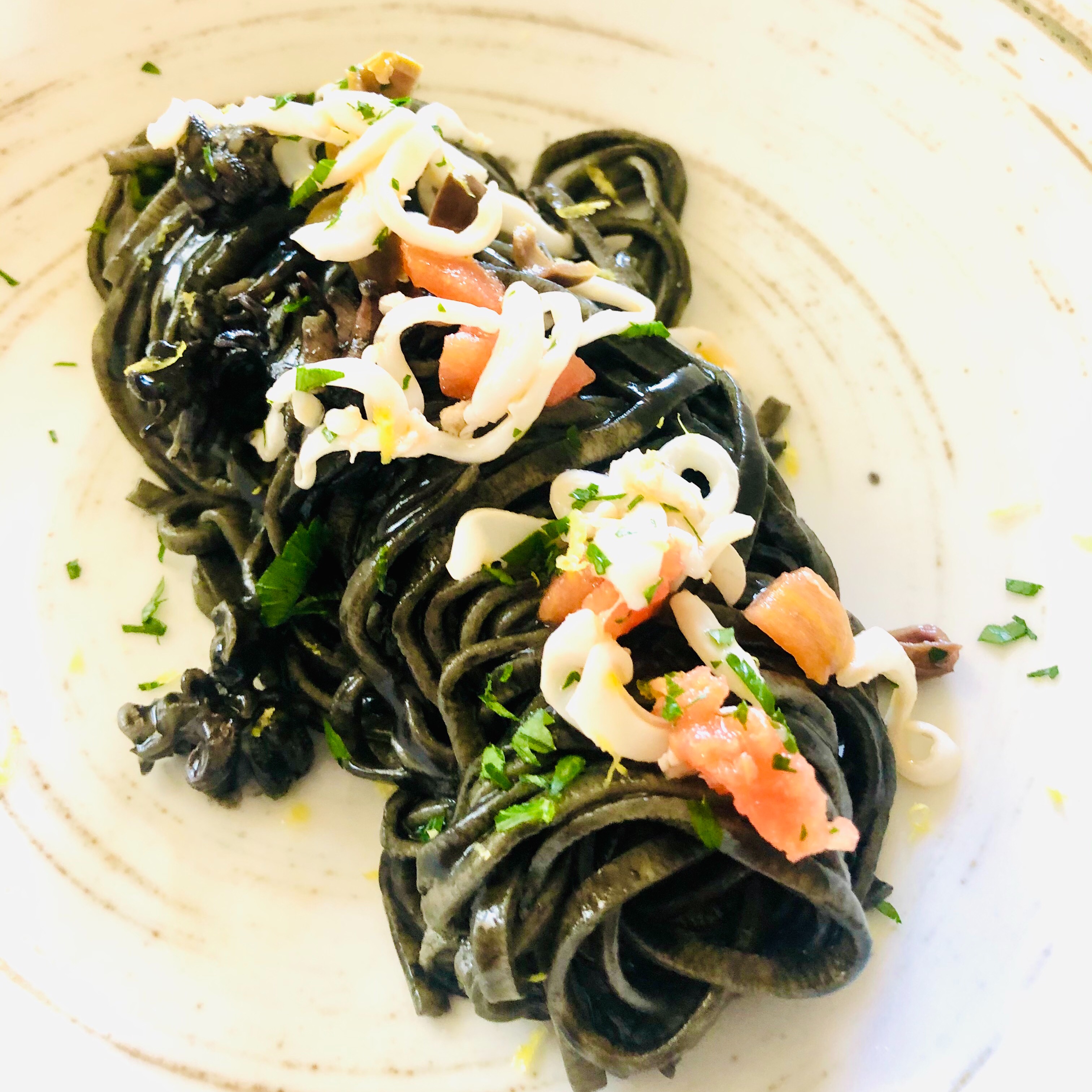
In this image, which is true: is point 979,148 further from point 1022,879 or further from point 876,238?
point 1022,879

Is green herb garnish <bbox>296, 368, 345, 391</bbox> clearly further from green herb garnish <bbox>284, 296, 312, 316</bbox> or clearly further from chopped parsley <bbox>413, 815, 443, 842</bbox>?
chopped parsley <bbox>413, 815, 443, 842</bbox>

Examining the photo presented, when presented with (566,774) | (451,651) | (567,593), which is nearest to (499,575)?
(567,593)

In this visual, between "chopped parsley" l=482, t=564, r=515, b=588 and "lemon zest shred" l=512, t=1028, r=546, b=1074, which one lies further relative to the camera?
"lemon zest shred" l=512, t=1028, r=546, b=1074

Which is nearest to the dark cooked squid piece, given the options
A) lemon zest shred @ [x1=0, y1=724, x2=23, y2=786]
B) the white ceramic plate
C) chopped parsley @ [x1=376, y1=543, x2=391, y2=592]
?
chopped parsley @ [x1=376, y1=543, x2=391, y2=592]

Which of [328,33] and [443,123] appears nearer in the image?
[443,123]

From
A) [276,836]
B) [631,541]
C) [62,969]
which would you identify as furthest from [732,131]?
[62,969]

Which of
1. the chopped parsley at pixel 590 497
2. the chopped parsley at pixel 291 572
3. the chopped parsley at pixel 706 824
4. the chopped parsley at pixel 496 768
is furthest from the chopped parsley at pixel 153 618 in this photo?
the chopped parsley at pixel 706 824
